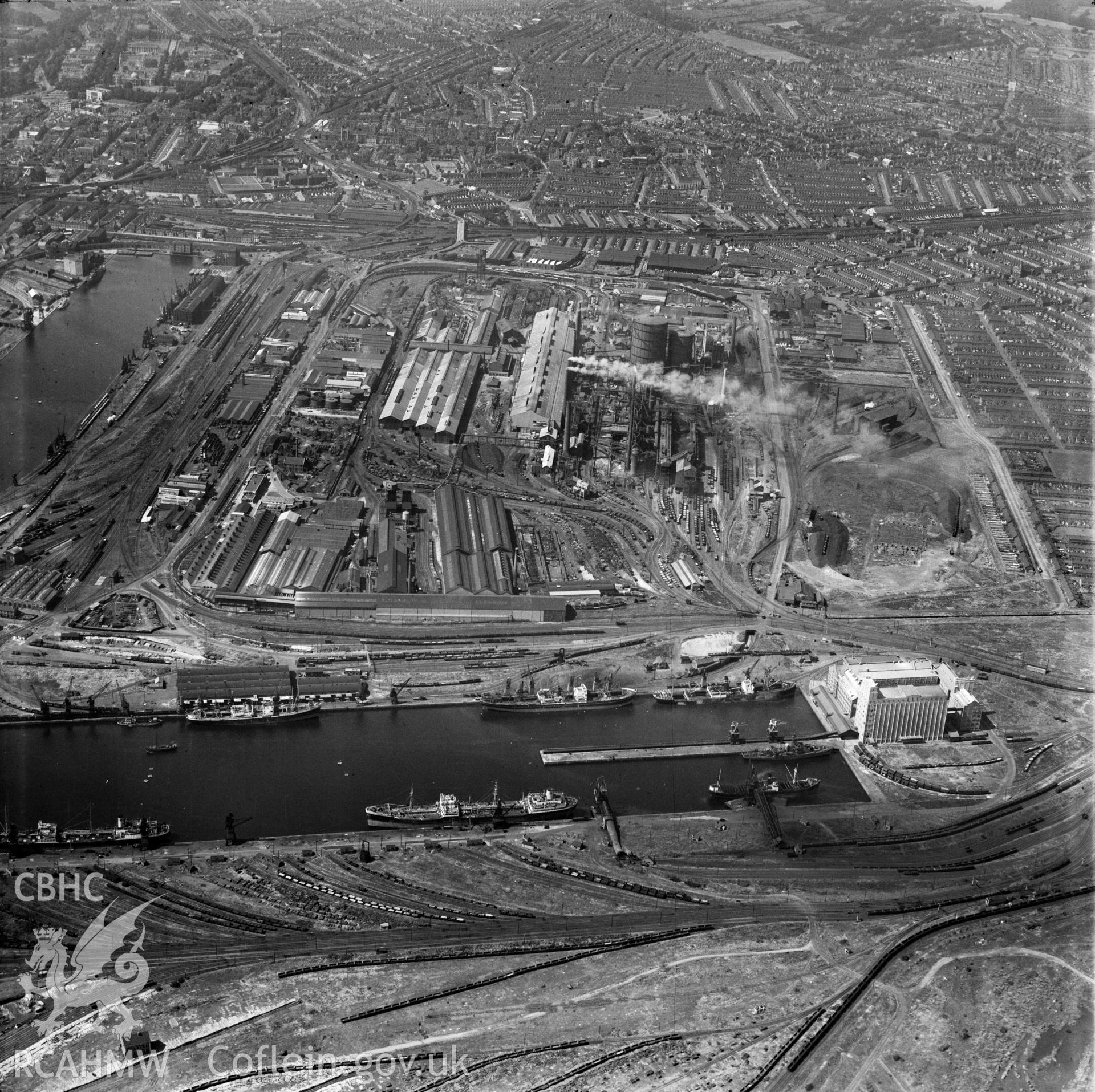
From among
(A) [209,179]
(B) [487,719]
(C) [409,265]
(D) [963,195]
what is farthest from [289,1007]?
(D) [963,195]

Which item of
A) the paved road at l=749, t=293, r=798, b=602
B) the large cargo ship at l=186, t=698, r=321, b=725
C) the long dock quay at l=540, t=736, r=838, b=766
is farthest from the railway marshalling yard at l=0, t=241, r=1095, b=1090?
the long dock quay at l=540, t=736, r=838, b=766

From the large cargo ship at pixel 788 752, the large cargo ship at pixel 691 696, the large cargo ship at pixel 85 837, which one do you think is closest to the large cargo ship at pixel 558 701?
the large cargo ship at pixel 691 696

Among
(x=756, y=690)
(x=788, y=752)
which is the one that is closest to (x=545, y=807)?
(x=788, y=752)

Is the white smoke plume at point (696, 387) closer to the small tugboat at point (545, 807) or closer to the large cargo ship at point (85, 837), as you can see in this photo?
the small tugboat at point (545, 807)

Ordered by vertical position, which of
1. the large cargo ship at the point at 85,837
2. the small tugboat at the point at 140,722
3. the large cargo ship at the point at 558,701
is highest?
the large cargo ship at the point at 85,837

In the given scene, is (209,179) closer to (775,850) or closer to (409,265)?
(409,265)

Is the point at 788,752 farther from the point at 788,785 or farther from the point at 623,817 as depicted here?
the point at 623,817

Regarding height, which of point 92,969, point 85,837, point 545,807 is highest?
point 85,837
